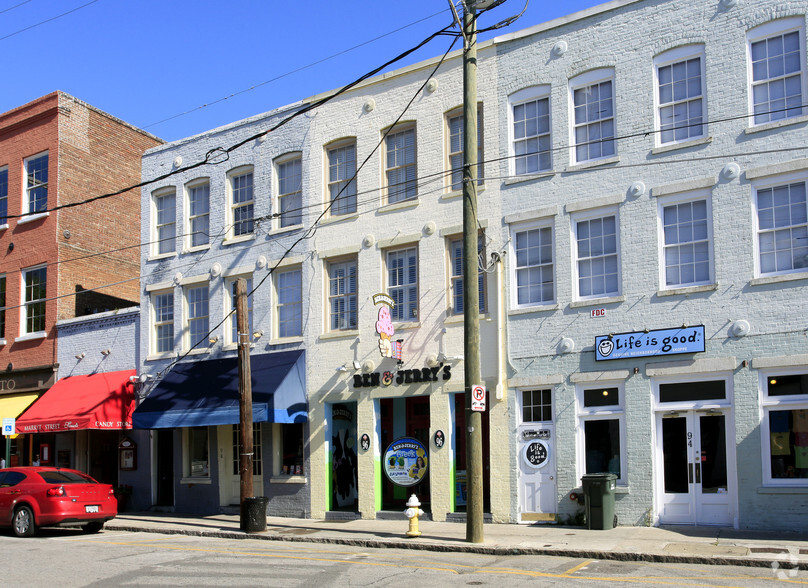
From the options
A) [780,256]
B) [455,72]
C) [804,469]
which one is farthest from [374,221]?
[804,469]

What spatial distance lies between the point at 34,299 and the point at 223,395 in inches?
412

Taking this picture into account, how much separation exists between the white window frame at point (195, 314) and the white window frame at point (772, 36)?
14.9m

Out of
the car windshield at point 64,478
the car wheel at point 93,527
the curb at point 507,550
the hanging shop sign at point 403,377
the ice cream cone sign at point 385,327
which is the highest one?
the ice cream cone sign at point 385,327

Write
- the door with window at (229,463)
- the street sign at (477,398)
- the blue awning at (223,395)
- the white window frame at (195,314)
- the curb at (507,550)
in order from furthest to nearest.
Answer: the white window frame at (195,314) → the door with window at (229,463) → the blue awning at (223,395) → the street sign at (477,398) → the curb at (507,550)

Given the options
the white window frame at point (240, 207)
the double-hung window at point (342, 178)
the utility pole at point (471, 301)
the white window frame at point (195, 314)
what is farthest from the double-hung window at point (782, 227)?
the white window frame at point (195, 314)

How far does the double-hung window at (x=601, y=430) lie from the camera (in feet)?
54.9

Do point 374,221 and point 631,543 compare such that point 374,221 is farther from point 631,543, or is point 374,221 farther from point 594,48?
point 631,543

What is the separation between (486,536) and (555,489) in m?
2.29

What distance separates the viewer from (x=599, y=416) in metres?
17.0

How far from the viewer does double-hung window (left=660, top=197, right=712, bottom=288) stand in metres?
16.1

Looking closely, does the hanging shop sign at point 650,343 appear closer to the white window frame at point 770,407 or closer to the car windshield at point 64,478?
the white window frame at point 770,407

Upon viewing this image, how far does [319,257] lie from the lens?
70.3 ft

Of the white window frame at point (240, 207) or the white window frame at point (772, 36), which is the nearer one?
the white window frame at point (772, 36)

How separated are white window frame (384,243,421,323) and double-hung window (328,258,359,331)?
984 mm
